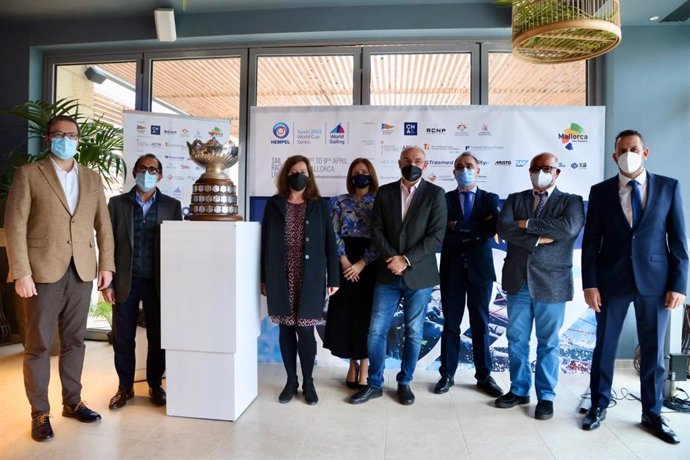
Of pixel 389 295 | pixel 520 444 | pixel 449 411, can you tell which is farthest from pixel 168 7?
→ pixel 520 444

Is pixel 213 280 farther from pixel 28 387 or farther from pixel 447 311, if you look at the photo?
pixel 447 311

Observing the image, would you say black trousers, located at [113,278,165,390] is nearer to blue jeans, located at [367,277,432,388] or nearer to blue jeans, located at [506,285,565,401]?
blue jeans, located at [367,277,432,388]

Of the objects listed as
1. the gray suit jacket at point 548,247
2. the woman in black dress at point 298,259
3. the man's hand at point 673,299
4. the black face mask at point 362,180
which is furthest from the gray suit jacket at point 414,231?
the man's hand at point 673,299

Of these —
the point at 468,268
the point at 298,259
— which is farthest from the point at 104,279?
the point at 468,268

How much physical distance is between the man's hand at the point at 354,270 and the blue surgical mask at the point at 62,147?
5.77 feet

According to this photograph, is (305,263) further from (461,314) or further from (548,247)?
(548,247)

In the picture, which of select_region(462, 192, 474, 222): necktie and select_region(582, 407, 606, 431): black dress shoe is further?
select_region(462, 192, 474, 222): necktie

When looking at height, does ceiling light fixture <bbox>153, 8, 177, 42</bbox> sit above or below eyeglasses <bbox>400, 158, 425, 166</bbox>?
above

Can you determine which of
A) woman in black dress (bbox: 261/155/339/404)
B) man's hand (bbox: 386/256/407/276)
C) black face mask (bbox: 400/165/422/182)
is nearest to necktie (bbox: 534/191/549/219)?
black face mask (bbox: 400/165/422/182)

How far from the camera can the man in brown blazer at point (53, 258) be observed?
2.35 m

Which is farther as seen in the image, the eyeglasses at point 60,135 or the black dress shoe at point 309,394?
the black dress shoe at point 309,394

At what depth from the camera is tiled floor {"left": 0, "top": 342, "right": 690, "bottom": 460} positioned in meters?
2.26

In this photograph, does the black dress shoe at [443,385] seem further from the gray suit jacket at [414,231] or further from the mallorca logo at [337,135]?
the mallorca logo at [337,135]

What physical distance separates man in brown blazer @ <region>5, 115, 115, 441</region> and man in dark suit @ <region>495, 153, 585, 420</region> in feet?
8.19
